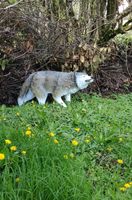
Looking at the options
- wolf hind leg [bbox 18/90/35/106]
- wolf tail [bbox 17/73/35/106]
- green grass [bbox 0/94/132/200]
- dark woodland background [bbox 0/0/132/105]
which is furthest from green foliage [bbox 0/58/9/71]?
green grass [bbox 0/94/132/200]

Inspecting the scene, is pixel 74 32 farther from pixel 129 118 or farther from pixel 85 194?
pixel 85 194

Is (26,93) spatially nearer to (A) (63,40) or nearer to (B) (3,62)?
(B) (3,62)

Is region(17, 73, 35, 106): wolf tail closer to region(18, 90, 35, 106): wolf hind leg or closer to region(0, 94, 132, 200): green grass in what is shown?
region(18, 90, 35, 106): wolf hind leg

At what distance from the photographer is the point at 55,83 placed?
6453 millimetres

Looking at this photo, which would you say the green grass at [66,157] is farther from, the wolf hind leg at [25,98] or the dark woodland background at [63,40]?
the dark woodland background at [63,40]

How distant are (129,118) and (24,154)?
2418 millimetres

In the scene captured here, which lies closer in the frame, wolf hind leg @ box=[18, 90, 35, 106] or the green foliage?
the green foliage

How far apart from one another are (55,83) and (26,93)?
519 mm

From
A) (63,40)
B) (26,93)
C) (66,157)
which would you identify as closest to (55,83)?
(26,93)

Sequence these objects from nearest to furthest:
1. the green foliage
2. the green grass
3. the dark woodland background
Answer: the green grass, the green foliage, the dark woodland background

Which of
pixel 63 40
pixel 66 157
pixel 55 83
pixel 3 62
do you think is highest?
pixel 63 40

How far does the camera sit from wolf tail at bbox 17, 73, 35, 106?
6.55 metres

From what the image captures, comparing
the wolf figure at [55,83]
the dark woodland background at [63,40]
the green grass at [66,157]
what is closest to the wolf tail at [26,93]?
the wolf figure at [55,83]

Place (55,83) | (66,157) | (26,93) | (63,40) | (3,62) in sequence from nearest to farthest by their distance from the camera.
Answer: (66,157), (3,62), (55,83), (26,93), (63,40)
